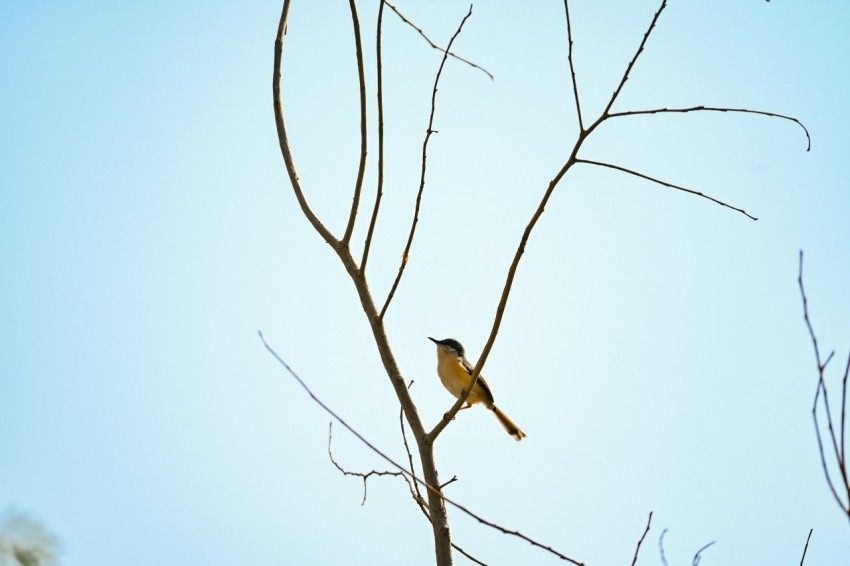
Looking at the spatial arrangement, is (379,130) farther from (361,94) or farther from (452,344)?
(452,344)

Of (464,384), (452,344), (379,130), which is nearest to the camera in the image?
(379,130)

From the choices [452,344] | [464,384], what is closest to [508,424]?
[464,384]

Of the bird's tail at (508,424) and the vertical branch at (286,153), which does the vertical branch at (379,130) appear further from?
the bird's tail at (508,424)

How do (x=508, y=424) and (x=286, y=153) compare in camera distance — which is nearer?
(x=286, y=153)

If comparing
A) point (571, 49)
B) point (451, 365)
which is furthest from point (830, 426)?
point (451, 365)

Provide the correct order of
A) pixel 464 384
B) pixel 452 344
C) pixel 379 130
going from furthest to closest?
pixel 452 344 < pixel 464 384 < pixel 379 130

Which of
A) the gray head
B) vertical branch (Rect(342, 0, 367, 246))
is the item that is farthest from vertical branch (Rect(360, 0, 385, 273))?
the gray head

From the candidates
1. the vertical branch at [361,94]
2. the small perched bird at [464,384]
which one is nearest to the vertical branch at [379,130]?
the vertical branch at [361,94]

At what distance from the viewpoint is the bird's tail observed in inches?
296

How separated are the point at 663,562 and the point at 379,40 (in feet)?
7.39

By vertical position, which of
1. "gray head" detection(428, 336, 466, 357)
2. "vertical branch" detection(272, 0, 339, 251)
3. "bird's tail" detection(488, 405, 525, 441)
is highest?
"gray head" detection(428, 336, 466, 357)

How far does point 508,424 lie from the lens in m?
7.57

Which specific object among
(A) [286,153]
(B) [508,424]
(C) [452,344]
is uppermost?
(C) [452,344]

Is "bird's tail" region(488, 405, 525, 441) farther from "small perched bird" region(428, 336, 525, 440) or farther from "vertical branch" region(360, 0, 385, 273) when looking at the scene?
"vertical branch" region(360, 0, 385, 273)
